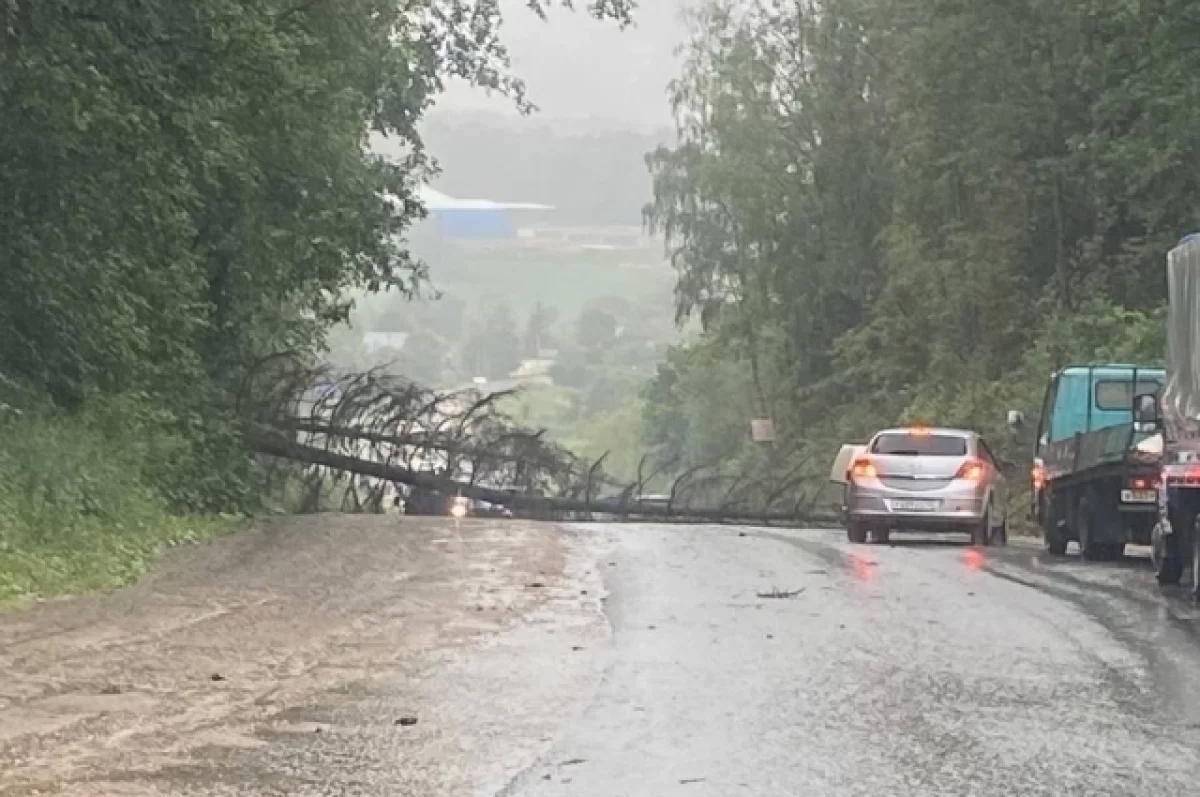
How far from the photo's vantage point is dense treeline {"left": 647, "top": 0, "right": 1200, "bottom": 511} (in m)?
43.0

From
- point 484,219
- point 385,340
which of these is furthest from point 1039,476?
point 484,219

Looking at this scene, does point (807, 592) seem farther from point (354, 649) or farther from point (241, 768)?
point (241, 768)

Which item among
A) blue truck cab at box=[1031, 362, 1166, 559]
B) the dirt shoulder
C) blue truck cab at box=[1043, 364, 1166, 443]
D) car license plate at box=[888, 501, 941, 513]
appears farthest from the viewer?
blue truck cab at box=[1043, 364, 1166, 443]

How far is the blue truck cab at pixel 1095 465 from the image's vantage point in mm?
22500

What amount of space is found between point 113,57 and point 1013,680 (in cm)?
1104

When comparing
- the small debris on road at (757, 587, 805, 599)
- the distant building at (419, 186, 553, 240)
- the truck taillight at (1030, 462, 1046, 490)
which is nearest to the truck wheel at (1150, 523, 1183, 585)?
the small debris on road at (757, 587, 805, 599)

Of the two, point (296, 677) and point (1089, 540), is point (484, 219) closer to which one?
point (1089, 540)

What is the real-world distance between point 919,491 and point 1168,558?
7.72 metres

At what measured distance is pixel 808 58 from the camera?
2645 inches

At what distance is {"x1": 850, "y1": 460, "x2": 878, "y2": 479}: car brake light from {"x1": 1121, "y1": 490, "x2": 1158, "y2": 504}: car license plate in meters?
4.31

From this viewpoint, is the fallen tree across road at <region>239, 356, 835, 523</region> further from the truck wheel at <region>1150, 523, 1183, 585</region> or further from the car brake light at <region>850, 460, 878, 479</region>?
the truck wheel at <region>1150, 523, 1183, 585</region>

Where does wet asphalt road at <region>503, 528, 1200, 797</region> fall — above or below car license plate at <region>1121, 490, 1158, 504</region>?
below

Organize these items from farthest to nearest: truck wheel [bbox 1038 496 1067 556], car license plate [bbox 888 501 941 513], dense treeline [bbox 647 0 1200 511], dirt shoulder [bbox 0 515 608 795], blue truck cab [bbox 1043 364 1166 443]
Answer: dense treeline [bbox 647 0 1200 511], blue truck cab [bbox 1043 364 1166 443], car license plate [bbox 888 501 941 513], truck wheel [bbox 1038 496 1067 556], dirt shoulder [bbox 0 515 608 795]

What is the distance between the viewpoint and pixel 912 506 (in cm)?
2611
